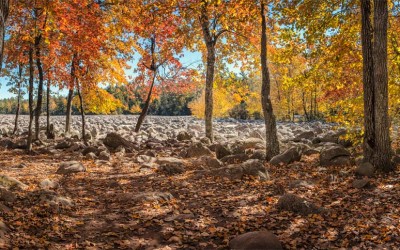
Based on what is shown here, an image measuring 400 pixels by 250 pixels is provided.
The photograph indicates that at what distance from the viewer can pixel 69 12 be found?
12258 millimetres

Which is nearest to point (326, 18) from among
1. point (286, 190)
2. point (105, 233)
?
point (286, 190)

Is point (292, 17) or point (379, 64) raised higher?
point (292, 17)

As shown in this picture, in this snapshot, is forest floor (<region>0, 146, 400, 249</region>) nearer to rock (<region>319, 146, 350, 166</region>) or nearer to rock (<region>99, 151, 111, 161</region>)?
rock (<region>319, 146, 350, 166</region>)

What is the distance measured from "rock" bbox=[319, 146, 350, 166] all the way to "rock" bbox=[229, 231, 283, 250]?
6.11 metres

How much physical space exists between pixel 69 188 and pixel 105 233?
11.2ft

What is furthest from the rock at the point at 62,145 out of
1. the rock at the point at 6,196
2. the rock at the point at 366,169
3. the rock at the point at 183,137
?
the rock at the point at 366,169

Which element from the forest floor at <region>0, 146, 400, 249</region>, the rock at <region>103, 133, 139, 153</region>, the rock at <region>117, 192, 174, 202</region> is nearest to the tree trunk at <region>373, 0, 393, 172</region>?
the forest floor at <region>0, 146, 400, 249</region>

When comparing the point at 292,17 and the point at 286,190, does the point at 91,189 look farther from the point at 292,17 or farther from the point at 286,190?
the point at 292,17

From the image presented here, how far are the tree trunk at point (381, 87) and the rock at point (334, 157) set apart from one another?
162 centimetres

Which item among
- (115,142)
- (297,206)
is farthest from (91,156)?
(297,206)

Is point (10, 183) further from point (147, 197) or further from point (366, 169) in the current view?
point (366, 169)

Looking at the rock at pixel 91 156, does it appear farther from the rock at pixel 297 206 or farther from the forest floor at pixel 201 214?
the rock at pixel 297 206

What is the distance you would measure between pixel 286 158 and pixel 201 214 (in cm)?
531

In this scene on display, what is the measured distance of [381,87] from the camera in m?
Result: 8.12
